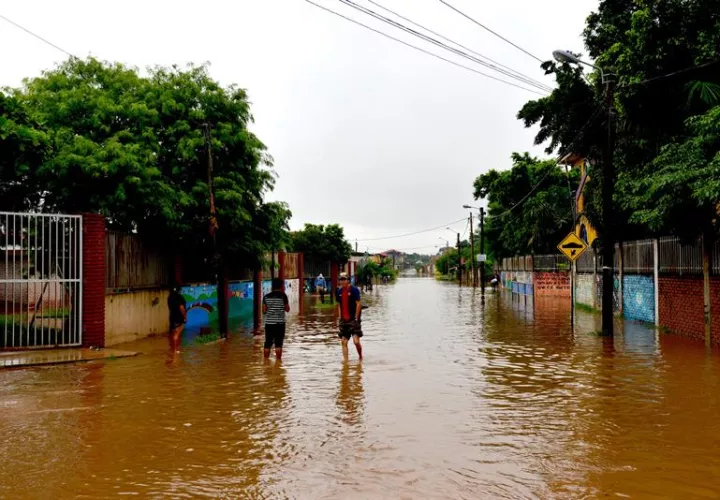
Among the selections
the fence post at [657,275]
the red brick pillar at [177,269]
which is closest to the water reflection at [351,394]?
the red brick pillar at [177,269]

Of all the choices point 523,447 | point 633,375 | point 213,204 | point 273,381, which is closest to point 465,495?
point 523,447

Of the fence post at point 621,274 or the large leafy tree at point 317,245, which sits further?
the large leafy tree at point 317,245

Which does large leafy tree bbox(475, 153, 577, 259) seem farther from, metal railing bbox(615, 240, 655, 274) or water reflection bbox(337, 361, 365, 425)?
water reflection bbox(337, 361, 365, 425)

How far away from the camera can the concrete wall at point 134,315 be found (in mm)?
15836

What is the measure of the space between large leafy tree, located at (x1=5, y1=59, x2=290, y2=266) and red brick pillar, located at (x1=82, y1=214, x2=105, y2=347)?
1409 millimetres

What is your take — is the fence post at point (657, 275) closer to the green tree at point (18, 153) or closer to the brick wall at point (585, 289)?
the brick wall at point (585, 289)

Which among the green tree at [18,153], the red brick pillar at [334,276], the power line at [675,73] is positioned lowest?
the red brick pillar at [334,276]

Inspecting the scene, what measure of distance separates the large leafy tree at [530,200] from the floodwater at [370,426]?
1045 inches

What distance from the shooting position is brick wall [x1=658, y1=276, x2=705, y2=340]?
16.0 meters

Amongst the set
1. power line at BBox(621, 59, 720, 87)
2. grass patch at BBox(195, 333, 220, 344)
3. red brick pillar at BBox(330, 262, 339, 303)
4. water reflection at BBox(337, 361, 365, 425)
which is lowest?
water reflection at BBox(337, 361, 365, 425)

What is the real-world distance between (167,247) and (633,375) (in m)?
14.3

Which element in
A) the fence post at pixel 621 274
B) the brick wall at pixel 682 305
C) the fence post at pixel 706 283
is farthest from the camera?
the fence post at pixel 621 274

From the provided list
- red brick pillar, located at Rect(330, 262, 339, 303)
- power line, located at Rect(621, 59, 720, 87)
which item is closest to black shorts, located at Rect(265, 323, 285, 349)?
power line, located at Rect(621, 59, 720, 87)

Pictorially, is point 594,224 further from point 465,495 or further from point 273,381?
point 465,495
